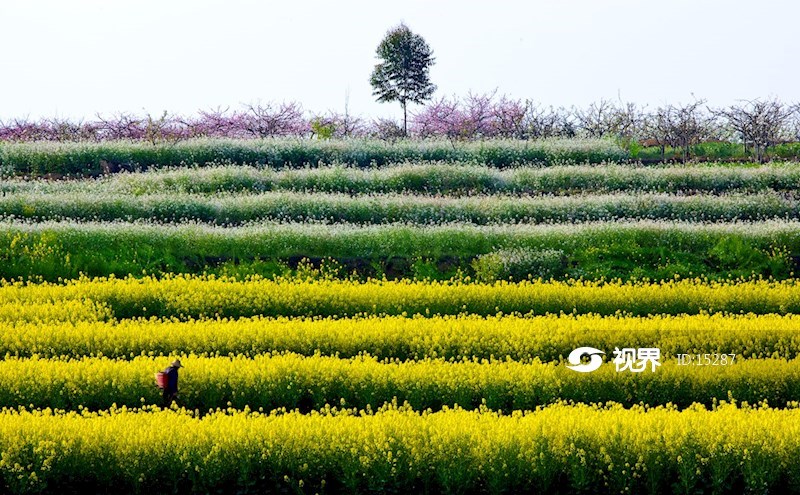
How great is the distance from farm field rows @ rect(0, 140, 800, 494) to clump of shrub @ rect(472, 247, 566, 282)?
6cm

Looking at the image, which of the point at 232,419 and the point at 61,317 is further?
the point at 61,317

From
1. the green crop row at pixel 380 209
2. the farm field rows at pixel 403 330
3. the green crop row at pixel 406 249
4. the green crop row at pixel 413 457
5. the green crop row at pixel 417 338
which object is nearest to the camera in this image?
the green crop row at pixel 413 457

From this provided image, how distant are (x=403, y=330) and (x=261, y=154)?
73.4 ft

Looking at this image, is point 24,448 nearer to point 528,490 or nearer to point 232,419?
point 232,419

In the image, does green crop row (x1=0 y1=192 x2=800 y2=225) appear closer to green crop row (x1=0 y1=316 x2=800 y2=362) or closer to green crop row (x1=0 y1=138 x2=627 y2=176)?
green crop row (x1=0 y1=138 x2=627 y2=176)

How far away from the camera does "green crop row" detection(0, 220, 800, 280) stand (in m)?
20.6

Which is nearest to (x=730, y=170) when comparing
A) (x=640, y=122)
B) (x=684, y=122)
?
(x=684, y=122)

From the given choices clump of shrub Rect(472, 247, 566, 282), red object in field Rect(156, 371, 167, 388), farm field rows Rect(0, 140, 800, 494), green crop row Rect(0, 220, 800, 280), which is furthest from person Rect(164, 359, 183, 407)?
clump of shrub Rect(472, 247, 566, 282)

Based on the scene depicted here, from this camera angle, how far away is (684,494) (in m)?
9.78

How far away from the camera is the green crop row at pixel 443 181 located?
3033cm

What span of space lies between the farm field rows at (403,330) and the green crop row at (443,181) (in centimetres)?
9

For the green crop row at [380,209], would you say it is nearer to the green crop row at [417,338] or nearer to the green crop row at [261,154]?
the green crop row at [261,154]

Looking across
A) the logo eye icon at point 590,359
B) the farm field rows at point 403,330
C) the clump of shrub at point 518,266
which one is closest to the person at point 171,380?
the farm field rows at point 403,330

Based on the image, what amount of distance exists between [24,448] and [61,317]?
267 inches
